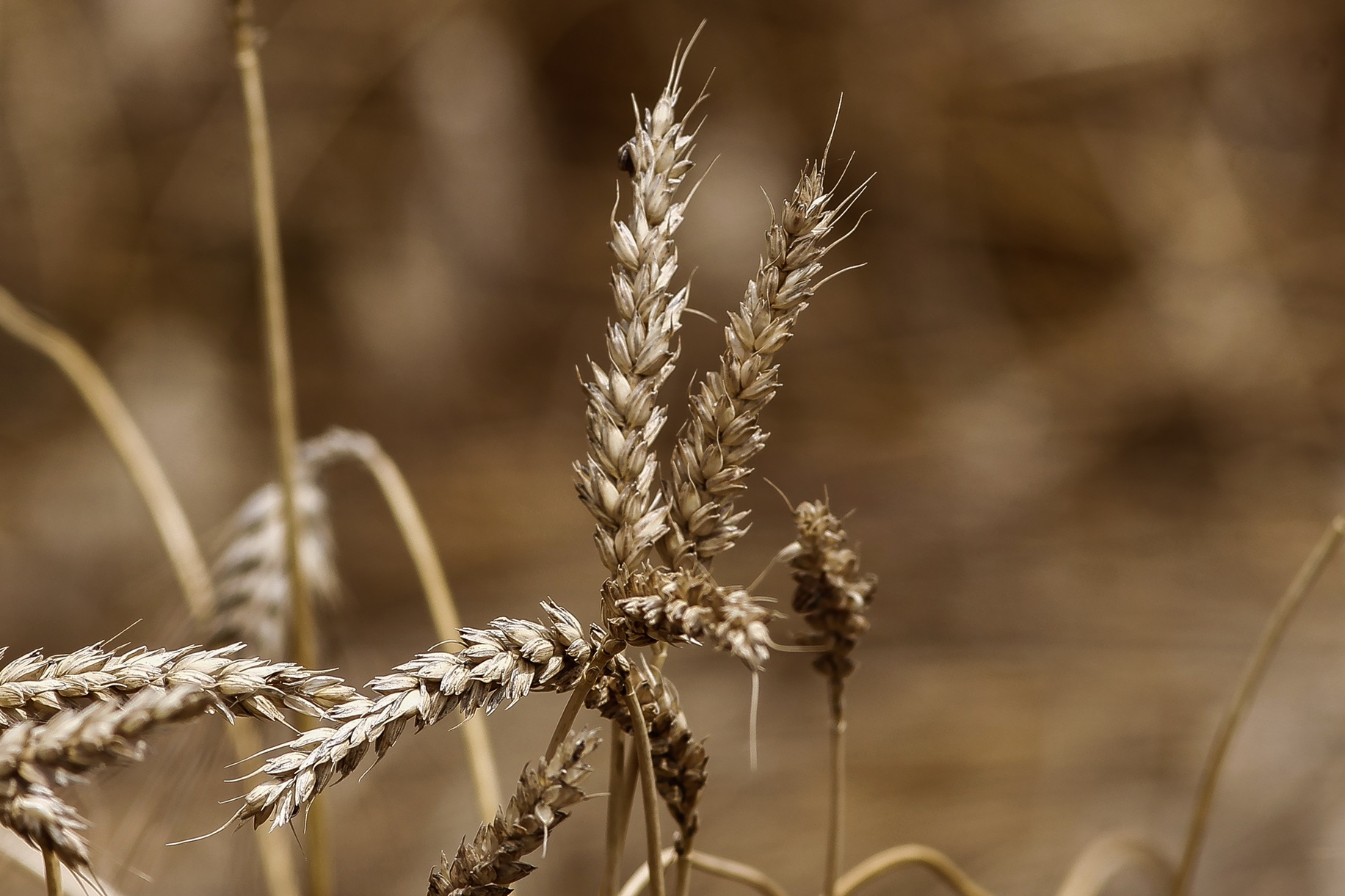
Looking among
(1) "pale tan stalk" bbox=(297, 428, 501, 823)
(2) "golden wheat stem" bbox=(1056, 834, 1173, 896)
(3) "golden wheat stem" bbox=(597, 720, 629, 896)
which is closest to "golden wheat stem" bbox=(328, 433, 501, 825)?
(1) "pale tan stalk" bbox=(297, 428, 501, 823)

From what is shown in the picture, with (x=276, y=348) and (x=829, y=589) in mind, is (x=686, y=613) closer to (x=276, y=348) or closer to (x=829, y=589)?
(x=829, y=589)

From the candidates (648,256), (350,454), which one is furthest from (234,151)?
(648,256)

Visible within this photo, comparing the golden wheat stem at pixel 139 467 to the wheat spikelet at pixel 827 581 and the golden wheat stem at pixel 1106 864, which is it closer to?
the wheat spikelet at pixel 827 581

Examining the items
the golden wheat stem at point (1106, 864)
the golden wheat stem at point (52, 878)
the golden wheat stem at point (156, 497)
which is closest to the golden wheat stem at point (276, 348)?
the golden wheat stem at point (156, 497)

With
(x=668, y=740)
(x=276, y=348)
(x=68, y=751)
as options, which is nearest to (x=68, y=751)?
(x=68, y=751)

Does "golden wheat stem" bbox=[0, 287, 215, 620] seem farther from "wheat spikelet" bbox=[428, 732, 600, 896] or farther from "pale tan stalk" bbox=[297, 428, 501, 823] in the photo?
"wheat spikelet" bbox=[428, 732, 600, 896]

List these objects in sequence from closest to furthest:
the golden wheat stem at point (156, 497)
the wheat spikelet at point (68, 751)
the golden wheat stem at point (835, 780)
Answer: the wheat spikelet at point (68, 751) → the golden wheat stem at point (835, 780) → the golden wheat stem at point (156, 497)

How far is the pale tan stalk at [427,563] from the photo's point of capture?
0.32m

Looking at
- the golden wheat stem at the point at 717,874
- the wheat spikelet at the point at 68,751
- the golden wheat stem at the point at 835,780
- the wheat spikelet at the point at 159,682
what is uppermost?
the wheat spikelet at the point at 159,682

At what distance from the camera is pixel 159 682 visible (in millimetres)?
142

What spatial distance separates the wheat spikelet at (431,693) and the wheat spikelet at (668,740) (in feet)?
0.04

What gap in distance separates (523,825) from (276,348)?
0.78 feet

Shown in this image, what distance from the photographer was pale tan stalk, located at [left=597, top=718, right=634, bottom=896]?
0.62ft

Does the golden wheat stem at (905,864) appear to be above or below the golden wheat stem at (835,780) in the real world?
below
